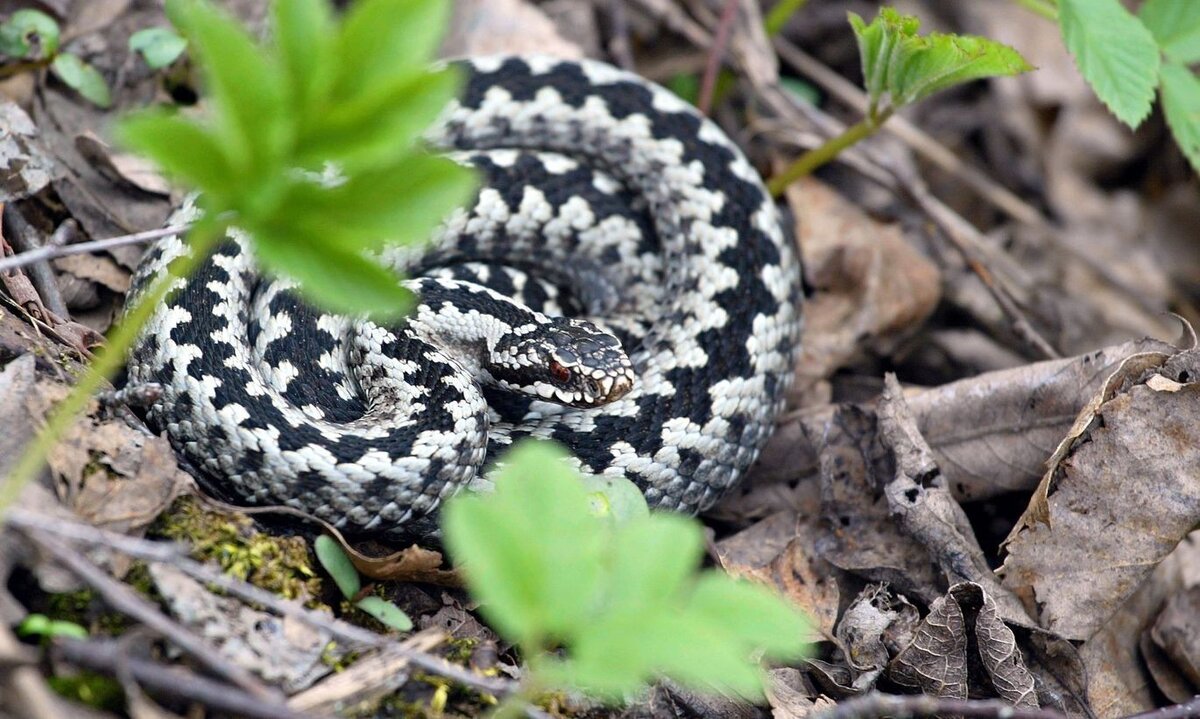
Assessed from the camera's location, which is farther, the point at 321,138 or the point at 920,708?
the point at 920,708

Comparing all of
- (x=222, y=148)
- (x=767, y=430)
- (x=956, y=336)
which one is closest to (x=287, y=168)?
(x=222, y=148)

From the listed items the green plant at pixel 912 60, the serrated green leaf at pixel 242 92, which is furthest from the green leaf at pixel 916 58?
the serrated green leaf at pixel 242 92

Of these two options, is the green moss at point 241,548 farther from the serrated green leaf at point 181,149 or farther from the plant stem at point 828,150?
the plant stem at point 828,150

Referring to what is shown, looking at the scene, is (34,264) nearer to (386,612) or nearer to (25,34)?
(25,34)

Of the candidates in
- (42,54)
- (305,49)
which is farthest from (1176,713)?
(42,54)

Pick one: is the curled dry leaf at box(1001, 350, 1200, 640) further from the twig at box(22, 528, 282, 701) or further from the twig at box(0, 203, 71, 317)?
the twig at box(0, 203, 71, 317)

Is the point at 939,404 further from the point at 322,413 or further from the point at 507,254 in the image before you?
the point at 322,413
